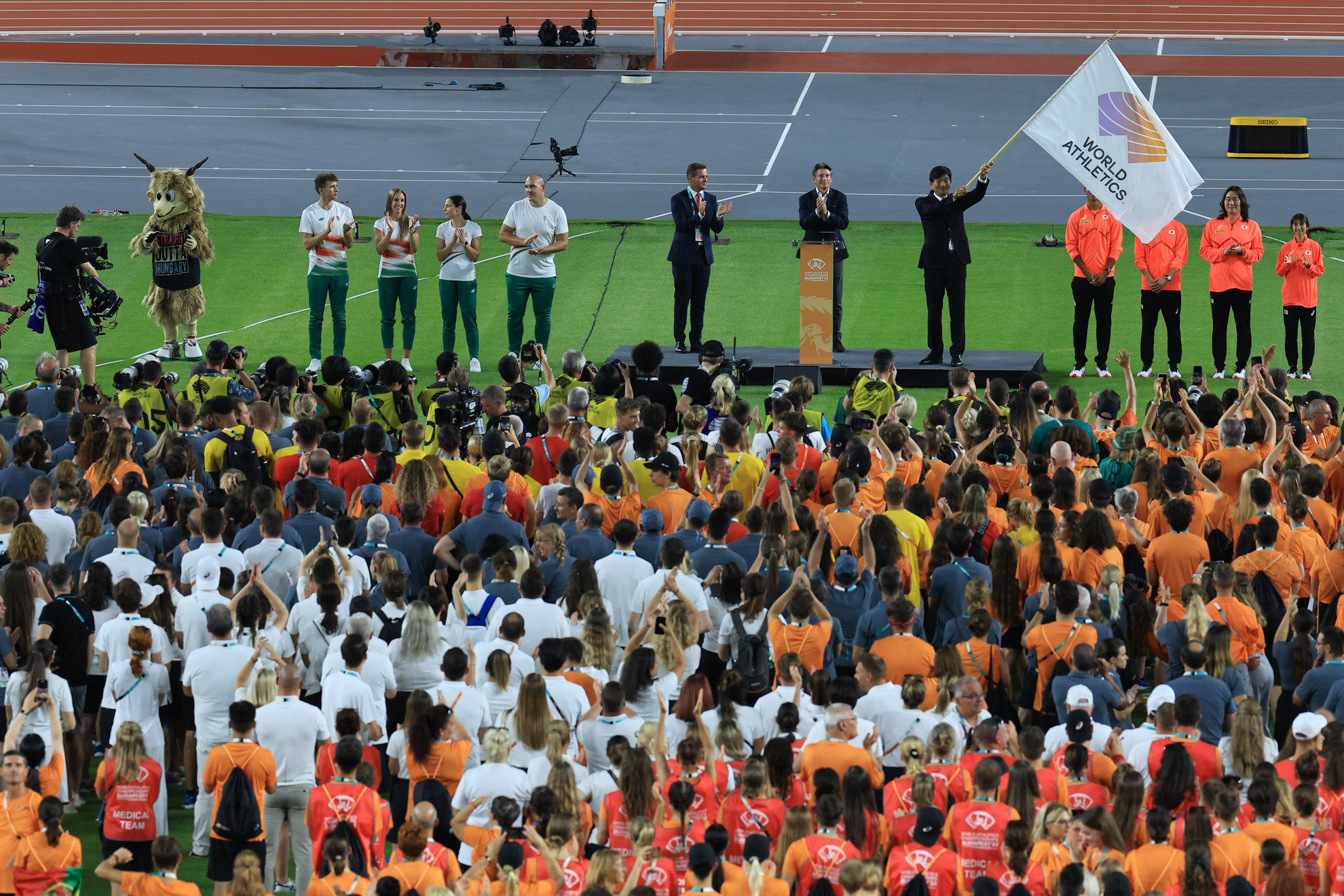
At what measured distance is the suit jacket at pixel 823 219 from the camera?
18422 millimetres

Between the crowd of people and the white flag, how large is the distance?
413 centimetres

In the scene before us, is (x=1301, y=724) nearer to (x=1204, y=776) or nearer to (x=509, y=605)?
(x=1204, y=776)

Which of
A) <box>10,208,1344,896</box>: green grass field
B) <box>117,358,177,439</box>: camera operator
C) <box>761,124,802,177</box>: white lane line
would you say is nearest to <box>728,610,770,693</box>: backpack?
<box>117,358,177,439</box>: camera operator

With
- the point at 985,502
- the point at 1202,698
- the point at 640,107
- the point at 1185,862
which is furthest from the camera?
the point at 640,107

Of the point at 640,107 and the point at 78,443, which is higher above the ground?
the point at 640,107

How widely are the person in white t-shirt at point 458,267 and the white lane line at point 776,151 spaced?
12.3m

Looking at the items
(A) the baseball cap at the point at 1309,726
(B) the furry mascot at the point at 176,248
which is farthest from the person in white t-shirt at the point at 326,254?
(A) the baseball cap at the point at 1309,726

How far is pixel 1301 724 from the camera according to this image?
28.3ft

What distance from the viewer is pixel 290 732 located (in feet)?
29.5

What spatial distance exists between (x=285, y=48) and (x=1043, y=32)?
19.3 meters

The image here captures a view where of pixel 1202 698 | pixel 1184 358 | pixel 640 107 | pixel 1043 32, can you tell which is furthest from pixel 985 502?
pixel 1043 32

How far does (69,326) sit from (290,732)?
10.3 meters

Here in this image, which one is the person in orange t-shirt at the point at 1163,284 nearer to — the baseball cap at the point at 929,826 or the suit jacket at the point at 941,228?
the suit jacket at the point at 941,228

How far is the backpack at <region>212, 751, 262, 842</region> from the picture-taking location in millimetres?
8742
